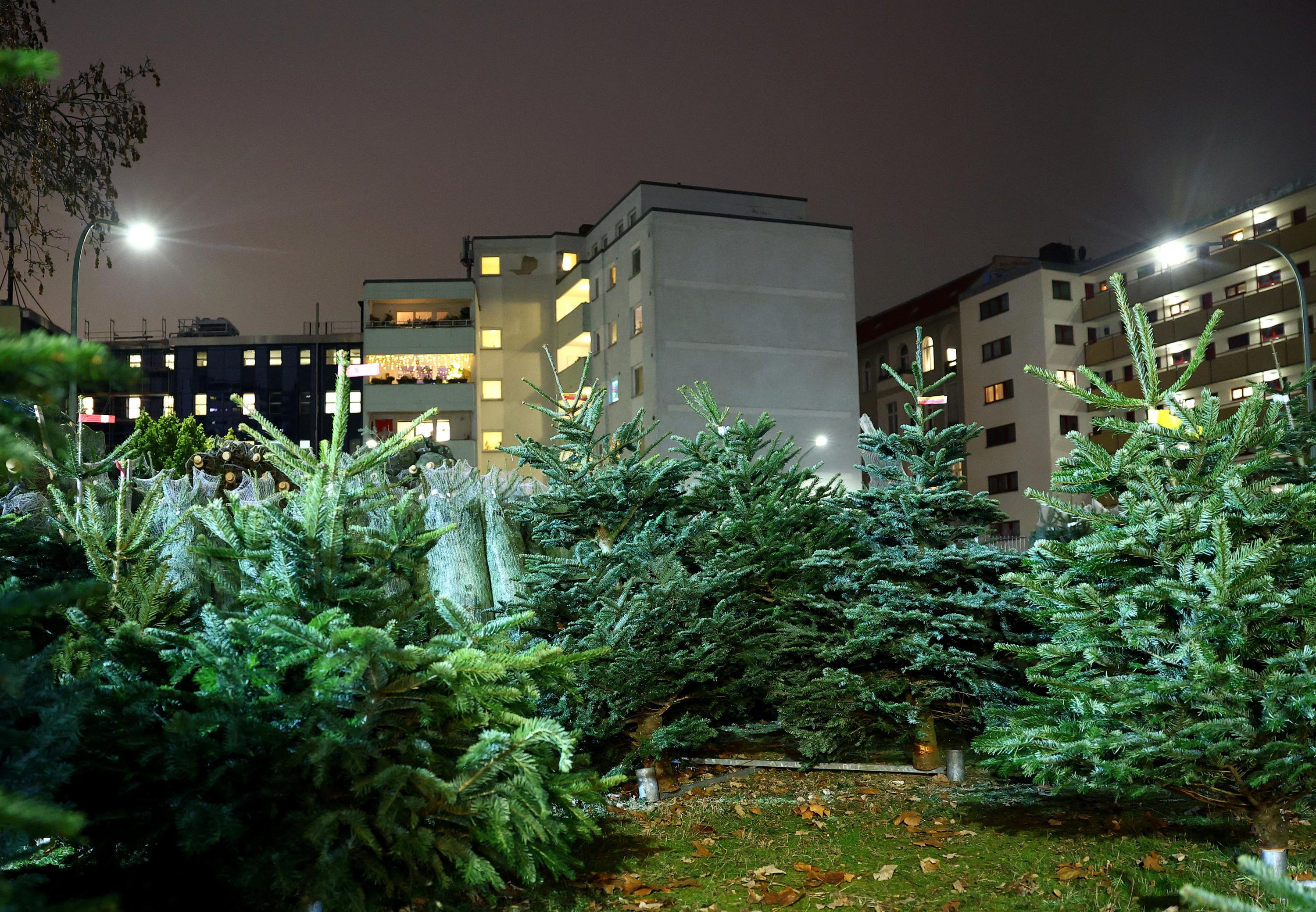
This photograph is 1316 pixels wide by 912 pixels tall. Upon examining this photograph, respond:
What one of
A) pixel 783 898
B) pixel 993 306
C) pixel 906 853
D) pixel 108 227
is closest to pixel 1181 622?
pixel 906 853

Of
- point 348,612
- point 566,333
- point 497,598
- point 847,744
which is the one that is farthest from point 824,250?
point 348,612

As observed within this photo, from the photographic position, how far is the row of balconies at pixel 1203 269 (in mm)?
39469

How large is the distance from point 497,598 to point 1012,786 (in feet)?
22.6

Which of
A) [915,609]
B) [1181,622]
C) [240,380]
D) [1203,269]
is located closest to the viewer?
[1181,622]

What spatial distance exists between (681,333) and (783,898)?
37.5 meters

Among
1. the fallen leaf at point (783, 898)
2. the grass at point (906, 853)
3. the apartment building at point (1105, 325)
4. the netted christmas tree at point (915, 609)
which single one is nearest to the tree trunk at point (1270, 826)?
the grass at point (906, 853)

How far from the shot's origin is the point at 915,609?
370 inches

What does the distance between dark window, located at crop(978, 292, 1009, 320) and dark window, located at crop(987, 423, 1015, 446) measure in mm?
5759

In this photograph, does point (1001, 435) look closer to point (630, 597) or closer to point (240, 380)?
point (630, 597)

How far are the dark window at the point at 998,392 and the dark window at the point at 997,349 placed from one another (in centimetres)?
134

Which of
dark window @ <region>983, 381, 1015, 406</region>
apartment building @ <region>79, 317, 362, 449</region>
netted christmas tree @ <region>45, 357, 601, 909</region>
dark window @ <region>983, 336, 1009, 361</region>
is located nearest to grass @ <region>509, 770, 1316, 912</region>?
netted christmas tree @ <region>45, 357, 601, 909</region>

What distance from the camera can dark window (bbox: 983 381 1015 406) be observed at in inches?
1951

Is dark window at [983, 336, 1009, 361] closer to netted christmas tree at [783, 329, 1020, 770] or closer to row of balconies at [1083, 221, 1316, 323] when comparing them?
row of balconies at [1083, 221, 1316, 323]

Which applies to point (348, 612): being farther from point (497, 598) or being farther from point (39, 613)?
point (497, 598)
